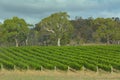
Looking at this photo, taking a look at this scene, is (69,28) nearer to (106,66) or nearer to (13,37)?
(13,37)

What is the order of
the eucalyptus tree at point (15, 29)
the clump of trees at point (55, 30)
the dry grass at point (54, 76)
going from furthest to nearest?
the eucalyptus tree at point (15, 29) → the clump of trees at point (55, 30) → the dry grass at point (54, 76)

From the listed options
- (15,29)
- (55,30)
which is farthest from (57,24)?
(15,29)

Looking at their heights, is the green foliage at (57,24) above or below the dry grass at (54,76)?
above

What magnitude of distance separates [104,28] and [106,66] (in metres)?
49.9

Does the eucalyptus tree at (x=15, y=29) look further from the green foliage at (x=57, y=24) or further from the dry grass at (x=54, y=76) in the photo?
the dry grass at (x=54, y=76)

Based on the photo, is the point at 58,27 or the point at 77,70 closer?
the point at 77,70

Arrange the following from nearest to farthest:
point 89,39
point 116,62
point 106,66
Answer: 1. point 106,66
2. point 116,62
3. point 89,39

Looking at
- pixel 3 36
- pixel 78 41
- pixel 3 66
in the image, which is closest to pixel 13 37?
pixel 3 36

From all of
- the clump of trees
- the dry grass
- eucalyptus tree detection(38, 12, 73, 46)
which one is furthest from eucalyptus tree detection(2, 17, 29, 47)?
the dry grass

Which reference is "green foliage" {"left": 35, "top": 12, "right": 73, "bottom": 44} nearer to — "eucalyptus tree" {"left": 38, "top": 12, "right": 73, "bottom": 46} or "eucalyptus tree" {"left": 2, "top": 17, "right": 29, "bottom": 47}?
"eucalyptus tree" {"left": 38, "top": 12, "right": 73, "bottom": 46}

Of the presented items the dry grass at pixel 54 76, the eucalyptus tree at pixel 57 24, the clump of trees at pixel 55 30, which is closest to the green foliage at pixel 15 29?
the clump of trees at pixel 55 30

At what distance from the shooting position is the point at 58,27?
78.6 meters

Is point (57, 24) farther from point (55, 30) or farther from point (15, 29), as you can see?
point (15, 29)

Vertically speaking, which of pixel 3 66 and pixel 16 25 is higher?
pixel 16 25
